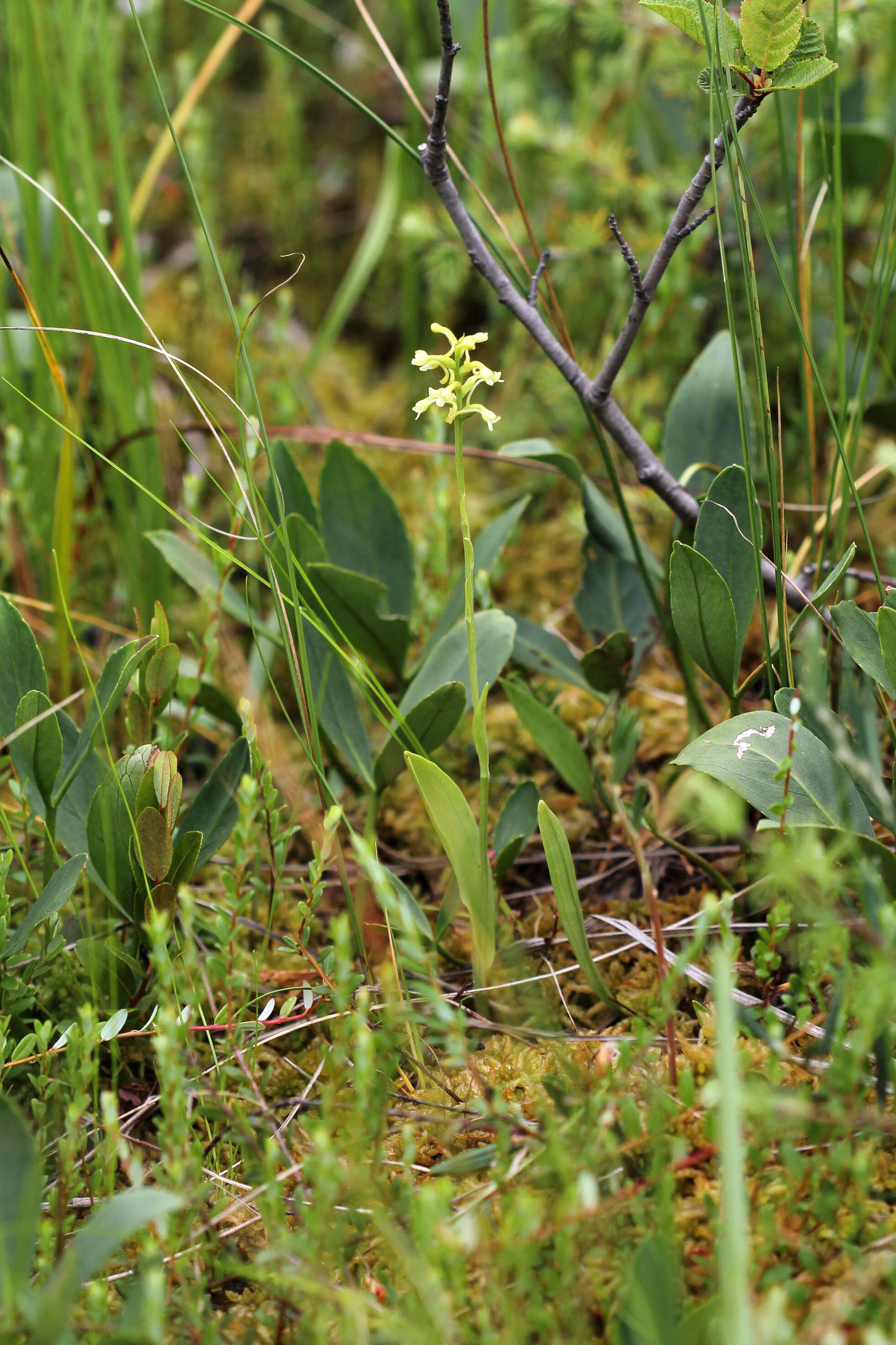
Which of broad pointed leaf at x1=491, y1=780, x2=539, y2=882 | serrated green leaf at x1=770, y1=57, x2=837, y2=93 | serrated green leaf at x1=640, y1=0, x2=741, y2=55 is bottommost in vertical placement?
broad pointed leaf at x1=491, y1=780, x2=539, y2=882

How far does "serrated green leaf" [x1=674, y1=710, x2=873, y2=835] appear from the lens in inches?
34.6

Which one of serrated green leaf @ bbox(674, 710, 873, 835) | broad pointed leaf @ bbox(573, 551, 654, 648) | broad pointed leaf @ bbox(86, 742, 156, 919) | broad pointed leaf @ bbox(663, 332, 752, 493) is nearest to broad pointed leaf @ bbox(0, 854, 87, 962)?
broad pointed leaf @ bbox(86, 742, 156, 919)

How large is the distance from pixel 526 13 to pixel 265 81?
2.29ft

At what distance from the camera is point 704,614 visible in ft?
3.40

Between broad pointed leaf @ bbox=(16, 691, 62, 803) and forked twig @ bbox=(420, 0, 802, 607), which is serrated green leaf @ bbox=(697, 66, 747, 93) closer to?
forked twig @ bbox=(420, 0, 802, 607)

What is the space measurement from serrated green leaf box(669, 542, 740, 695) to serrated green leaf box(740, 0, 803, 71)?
18.0 inches

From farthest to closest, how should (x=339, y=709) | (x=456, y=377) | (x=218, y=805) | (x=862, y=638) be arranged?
(x=339, y=709) < (x=218, y=805) < (x=862, y=638) < (x=456, y=377)

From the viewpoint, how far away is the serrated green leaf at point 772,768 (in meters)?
0.88

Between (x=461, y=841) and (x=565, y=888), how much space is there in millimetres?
111

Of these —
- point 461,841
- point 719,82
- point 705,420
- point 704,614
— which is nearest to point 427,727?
point 461,841

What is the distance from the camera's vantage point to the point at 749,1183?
766 mm

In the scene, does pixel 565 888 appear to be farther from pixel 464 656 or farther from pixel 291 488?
pixel 291 488

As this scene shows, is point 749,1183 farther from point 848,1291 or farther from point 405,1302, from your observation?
point 405,1302

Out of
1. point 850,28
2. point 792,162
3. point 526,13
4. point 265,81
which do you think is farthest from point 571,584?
point 265,81
